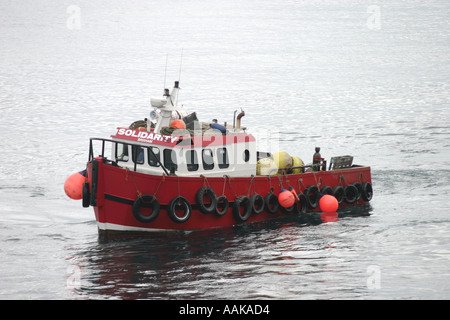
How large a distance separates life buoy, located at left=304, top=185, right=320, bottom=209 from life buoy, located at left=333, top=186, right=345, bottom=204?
2.96 ft

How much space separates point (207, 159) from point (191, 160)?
2.05 ft

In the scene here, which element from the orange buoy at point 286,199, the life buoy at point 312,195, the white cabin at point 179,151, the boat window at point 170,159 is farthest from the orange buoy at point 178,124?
the life buoy at point 312,195

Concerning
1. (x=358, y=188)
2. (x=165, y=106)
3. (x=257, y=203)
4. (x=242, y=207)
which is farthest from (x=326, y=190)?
(x=165, y=106)

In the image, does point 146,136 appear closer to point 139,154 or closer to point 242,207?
point 139,154

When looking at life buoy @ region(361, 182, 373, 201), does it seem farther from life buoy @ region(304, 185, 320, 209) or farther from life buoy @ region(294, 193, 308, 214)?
life buoy @ region(294, 193, 308, 214)

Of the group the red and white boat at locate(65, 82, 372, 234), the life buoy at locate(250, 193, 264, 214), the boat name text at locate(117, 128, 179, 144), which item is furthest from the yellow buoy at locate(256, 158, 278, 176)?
the boat name text at locate(117, 128, 179, 144)

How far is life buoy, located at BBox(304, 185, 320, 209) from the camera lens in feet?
82.9

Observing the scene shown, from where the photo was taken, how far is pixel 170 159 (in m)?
22.3

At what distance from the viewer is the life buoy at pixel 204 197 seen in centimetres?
2205

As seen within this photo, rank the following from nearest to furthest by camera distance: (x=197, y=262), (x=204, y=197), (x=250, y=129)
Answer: (x=197, y=262) → (x=204, y=197) → (x=250, y=129)

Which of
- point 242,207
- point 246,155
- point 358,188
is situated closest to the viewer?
point 242,207

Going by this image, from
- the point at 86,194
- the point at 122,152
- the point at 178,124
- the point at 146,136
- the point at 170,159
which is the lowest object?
the point at 86,194
